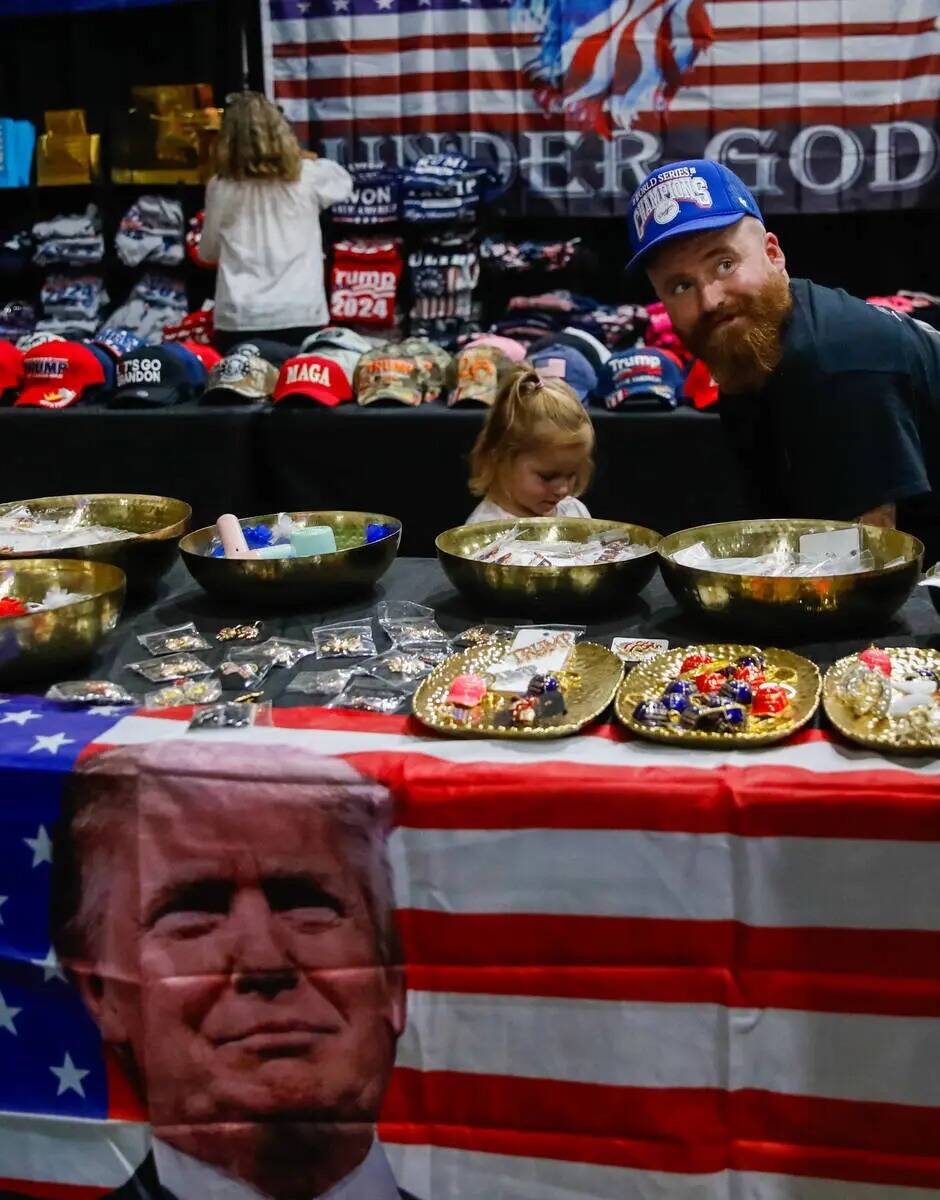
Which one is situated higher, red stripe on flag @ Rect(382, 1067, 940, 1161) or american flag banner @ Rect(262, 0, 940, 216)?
american flag banner @ Rect(262, 0, 940, 216)

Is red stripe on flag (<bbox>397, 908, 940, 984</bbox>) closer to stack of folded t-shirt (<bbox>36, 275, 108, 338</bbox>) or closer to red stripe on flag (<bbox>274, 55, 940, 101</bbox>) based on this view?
red stripe on flag (<bbox>274, 55, 940, 101</bbox>)

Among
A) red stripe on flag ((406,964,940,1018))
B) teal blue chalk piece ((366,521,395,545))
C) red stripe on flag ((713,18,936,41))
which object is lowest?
red stripe on flag ((406,964,940,1018))

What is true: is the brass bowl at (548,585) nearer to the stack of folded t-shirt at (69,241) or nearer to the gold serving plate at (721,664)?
the gold serving plate at (721,664)

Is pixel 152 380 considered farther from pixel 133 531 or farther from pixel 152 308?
pixel 133 531

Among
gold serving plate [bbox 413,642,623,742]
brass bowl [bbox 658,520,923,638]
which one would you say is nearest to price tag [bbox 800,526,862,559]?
brass bowl [bbox 658,520,923,638]

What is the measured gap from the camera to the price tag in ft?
4.55

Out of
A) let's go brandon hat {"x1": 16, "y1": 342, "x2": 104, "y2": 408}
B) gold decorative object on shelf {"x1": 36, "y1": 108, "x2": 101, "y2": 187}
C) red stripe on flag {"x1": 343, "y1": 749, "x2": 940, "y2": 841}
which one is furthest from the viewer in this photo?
gold decorative object on shelf {"x1": 36, "y1": 108, "x2": 101, "y2": 187}

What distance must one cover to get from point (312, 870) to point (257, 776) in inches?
3.8

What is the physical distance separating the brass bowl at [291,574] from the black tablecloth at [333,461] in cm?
149

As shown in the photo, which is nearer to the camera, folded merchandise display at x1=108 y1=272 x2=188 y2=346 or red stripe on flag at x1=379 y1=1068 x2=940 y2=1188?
red stripe on flag at x1=379 y1=1068 x2=940 y2=1188

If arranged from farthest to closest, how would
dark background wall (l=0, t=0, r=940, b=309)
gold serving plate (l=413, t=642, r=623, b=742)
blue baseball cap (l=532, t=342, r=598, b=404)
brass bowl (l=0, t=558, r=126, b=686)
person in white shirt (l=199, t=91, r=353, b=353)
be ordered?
dark background wall (l=0, t=0, r=940, b=309), person in white shirt (l=199, t=91, r=353, b=353), blue baseball cap (l=532, t=342, r=598, b=404), brass bowl (l=0, t=558, r=126, b=686), gold serving plate (l=413, t=642, r=623, b=742)

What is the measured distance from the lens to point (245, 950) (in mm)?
1027

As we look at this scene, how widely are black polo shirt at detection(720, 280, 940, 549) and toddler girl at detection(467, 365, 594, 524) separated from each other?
42cm

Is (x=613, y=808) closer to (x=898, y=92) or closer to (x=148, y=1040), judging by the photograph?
(x=148, y=1040)
